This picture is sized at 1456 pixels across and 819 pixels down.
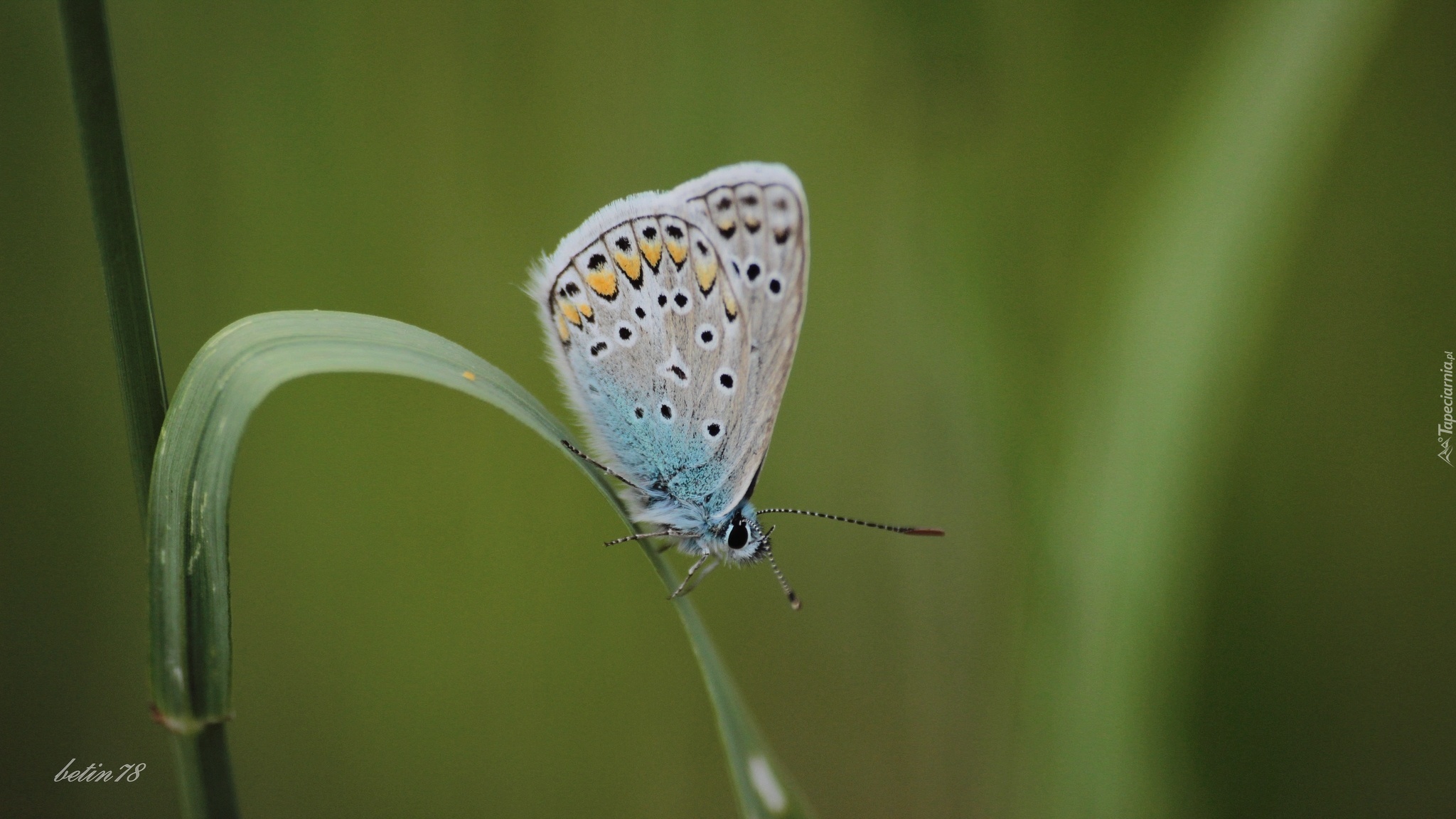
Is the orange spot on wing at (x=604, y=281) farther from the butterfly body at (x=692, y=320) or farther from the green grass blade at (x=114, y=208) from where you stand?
the green grass blade at (x=114, y=208)

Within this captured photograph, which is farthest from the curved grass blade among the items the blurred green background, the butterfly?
the blurred green background

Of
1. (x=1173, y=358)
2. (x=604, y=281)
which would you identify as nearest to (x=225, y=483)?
(x=604, y=281)

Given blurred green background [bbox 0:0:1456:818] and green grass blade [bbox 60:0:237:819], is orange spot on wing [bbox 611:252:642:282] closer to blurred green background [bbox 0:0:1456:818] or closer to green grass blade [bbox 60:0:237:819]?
blurred green background [bbox 0:0:1456:818]

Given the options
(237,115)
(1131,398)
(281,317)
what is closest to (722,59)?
(237,115)

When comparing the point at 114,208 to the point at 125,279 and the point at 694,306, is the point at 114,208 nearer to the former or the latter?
the point at 125,279

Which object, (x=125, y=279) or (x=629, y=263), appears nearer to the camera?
(x=125, y=279)
